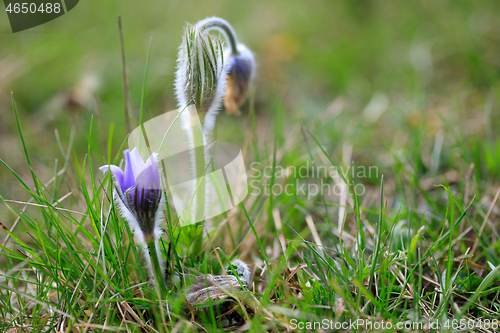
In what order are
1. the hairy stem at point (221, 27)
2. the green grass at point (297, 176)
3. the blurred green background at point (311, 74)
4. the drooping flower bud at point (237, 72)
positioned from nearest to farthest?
the green grass at point (297, 176) < the hairy stem at point (221, 27) < the drooping flower bud at point (237, 72) < the blurred green background at point (311, 74)

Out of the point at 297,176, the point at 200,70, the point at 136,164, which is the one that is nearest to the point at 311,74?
the point at 297,176

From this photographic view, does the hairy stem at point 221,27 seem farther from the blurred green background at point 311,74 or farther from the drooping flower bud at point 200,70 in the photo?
the blurred green background at point 311,74

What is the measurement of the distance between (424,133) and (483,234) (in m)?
1.19

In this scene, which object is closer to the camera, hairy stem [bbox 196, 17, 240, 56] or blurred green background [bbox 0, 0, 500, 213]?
hairy stem [bbox 196, 17, 240, 56]

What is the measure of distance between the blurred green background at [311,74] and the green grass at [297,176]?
20 mm

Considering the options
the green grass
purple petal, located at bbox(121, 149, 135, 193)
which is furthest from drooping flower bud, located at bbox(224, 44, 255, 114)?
purple petal, located at bbox(121, 149, 135, 193)

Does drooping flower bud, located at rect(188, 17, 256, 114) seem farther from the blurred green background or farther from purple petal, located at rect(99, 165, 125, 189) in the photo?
purple petal, located at rect(99, 165, 125, 189)

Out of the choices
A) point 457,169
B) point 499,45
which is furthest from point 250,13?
point 457,169

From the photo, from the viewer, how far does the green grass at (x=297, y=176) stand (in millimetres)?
1380

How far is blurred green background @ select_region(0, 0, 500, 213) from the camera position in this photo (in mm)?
2822

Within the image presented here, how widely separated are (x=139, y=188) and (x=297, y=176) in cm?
136

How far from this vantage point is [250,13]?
496 centimetres

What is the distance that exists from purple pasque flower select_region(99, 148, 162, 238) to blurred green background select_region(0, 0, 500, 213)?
1.28 meters

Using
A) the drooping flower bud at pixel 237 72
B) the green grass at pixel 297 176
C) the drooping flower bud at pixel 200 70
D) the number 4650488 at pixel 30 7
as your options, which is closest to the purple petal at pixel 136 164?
the green grass at pixel 297 176
